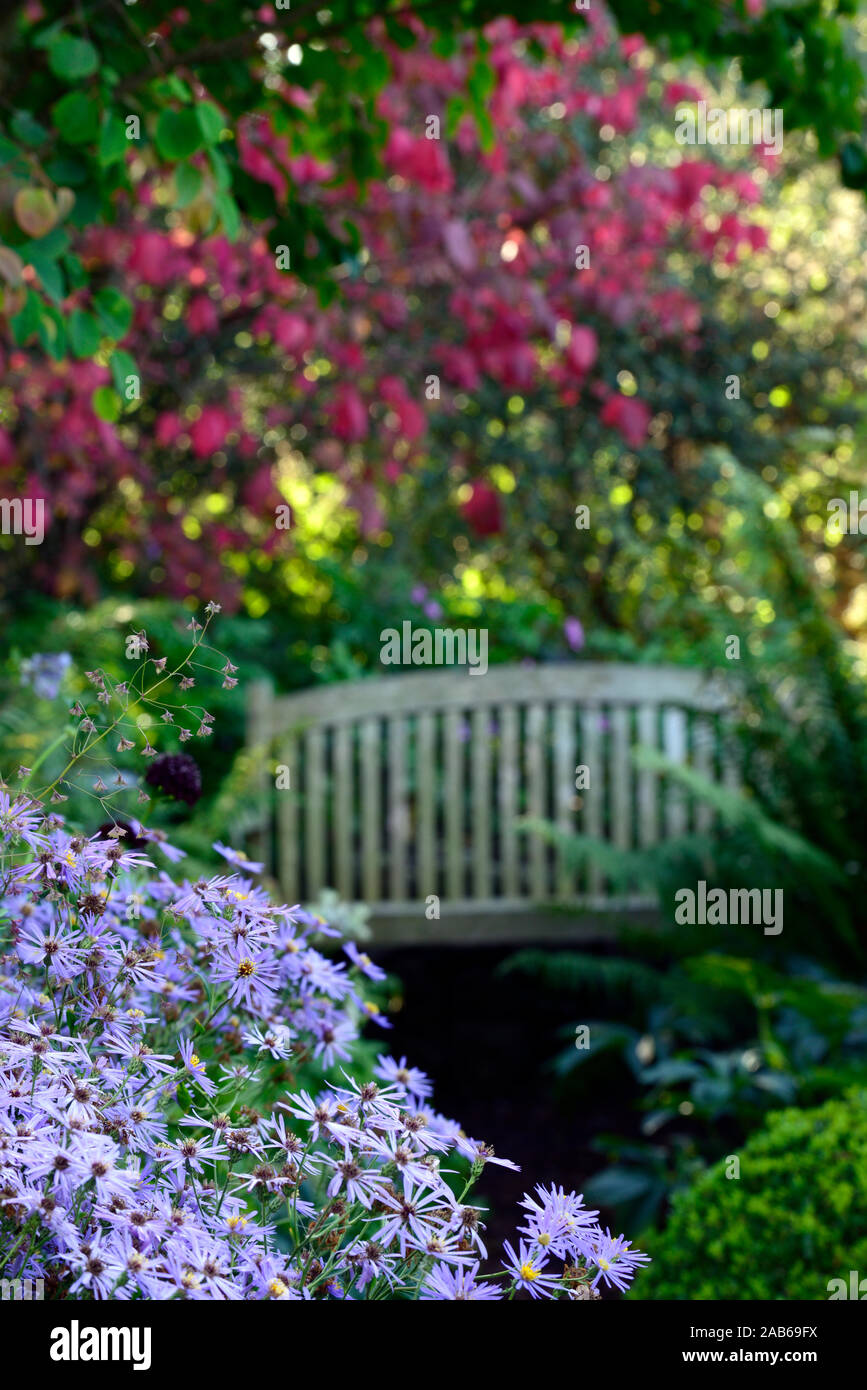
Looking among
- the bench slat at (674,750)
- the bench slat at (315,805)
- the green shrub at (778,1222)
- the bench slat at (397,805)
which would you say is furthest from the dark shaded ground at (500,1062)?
the green shrub at (778,1222)

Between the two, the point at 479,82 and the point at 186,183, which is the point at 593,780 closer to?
the point at 479,82

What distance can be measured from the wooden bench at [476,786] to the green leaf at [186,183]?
8.30ft

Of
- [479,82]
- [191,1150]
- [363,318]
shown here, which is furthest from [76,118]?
[363,318]

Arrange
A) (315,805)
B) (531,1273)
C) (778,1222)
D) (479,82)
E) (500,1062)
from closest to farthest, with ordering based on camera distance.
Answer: (531,1273)
(778,1222)
(479,82)
(500,1062)
(315,805)

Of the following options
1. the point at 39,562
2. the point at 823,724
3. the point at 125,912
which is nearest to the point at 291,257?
the point at 125,912

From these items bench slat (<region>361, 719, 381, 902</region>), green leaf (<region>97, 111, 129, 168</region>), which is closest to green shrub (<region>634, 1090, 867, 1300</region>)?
green leaf (<region>97, 111, 129, 168</region>)

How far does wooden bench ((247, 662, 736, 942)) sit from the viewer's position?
13.2 feet

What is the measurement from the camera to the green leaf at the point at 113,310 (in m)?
1.54

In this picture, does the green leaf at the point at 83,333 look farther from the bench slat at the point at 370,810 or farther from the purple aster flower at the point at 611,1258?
the bench slat at the point at 370,810

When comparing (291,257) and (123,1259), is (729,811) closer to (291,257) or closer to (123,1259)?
(291,257)

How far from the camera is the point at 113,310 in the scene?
156 centimetres

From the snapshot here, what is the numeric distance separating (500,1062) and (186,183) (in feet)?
9.58

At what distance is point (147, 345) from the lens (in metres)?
4.00
